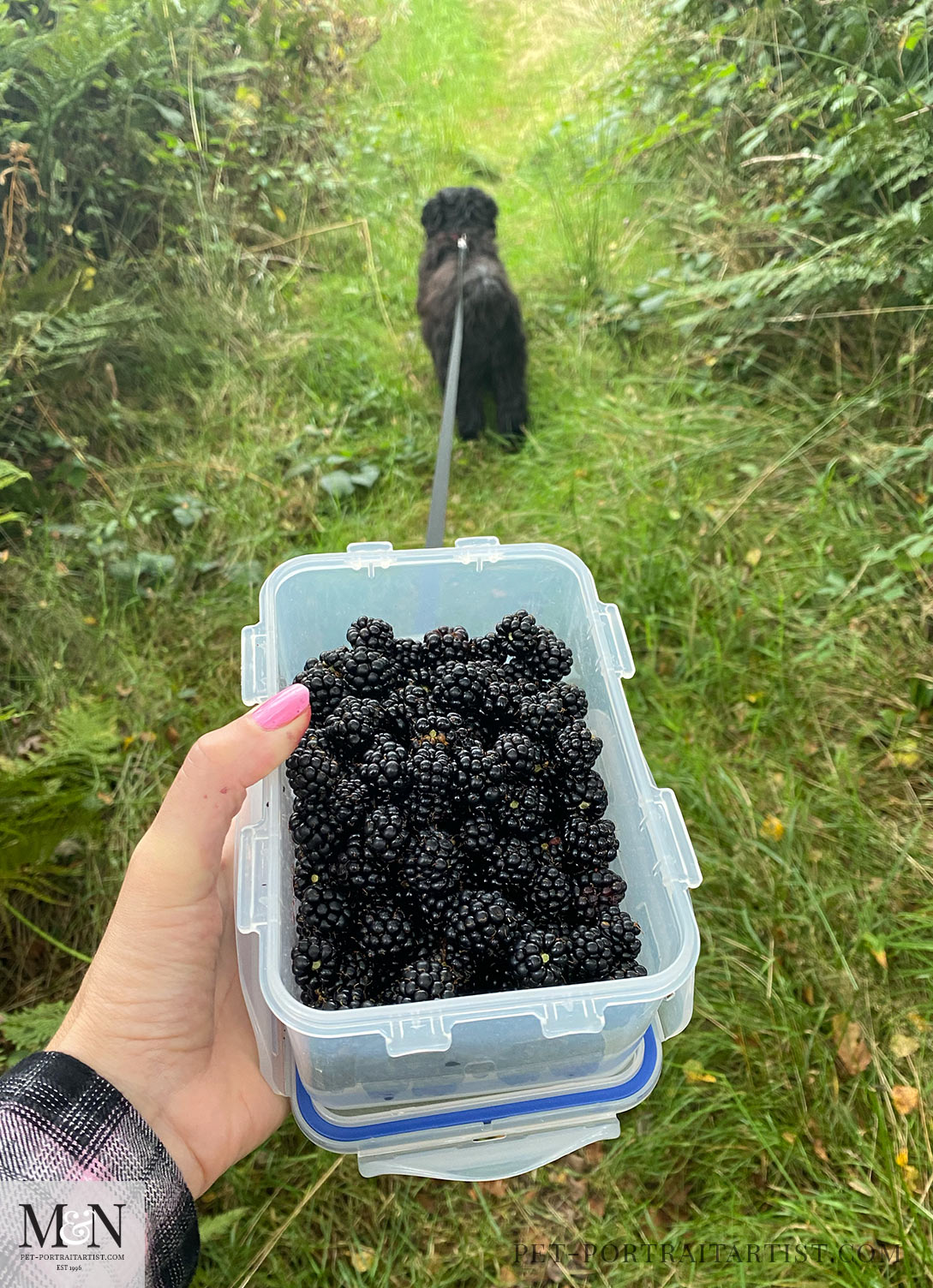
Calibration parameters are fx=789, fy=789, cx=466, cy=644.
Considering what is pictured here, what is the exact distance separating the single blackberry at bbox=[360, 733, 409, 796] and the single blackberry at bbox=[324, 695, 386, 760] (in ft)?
0.11

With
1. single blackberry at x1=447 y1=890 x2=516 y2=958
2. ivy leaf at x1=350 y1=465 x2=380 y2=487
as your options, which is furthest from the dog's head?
single blackberry at x1=447 y1=890 x2=516 y2=958

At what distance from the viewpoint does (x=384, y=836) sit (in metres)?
1.11

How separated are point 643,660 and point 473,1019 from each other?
54.0 inches

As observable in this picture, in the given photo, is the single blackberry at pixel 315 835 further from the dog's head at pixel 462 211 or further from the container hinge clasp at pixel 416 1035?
Result: the dog's head at pixel 462 211

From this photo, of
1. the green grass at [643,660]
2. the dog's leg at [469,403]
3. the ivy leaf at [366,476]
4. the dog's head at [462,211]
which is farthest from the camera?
the dog's head at [462,211]

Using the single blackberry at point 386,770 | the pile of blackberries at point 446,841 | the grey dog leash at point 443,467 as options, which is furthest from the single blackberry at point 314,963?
the grey dog leash at point 443,467

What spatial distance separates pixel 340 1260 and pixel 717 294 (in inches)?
117

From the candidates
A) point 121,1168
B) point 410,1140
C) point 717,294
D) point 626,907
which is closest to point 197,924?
point 121,1168

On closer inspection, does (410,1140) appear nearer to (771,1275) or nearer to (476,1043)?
(476,1043)

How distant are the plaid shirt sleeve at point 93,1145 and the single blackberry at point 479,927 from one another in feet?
1.61

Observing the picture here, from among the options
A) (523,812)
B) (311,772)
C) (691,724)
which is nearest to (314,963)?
(311,772)

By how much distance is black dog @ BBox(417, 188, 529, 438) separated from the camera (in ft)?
8.72

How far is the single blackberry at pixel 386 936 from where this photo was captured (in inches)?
43.0

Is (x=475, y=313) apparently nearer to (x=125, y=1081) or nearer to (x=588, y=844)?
(x=588, y=844)
